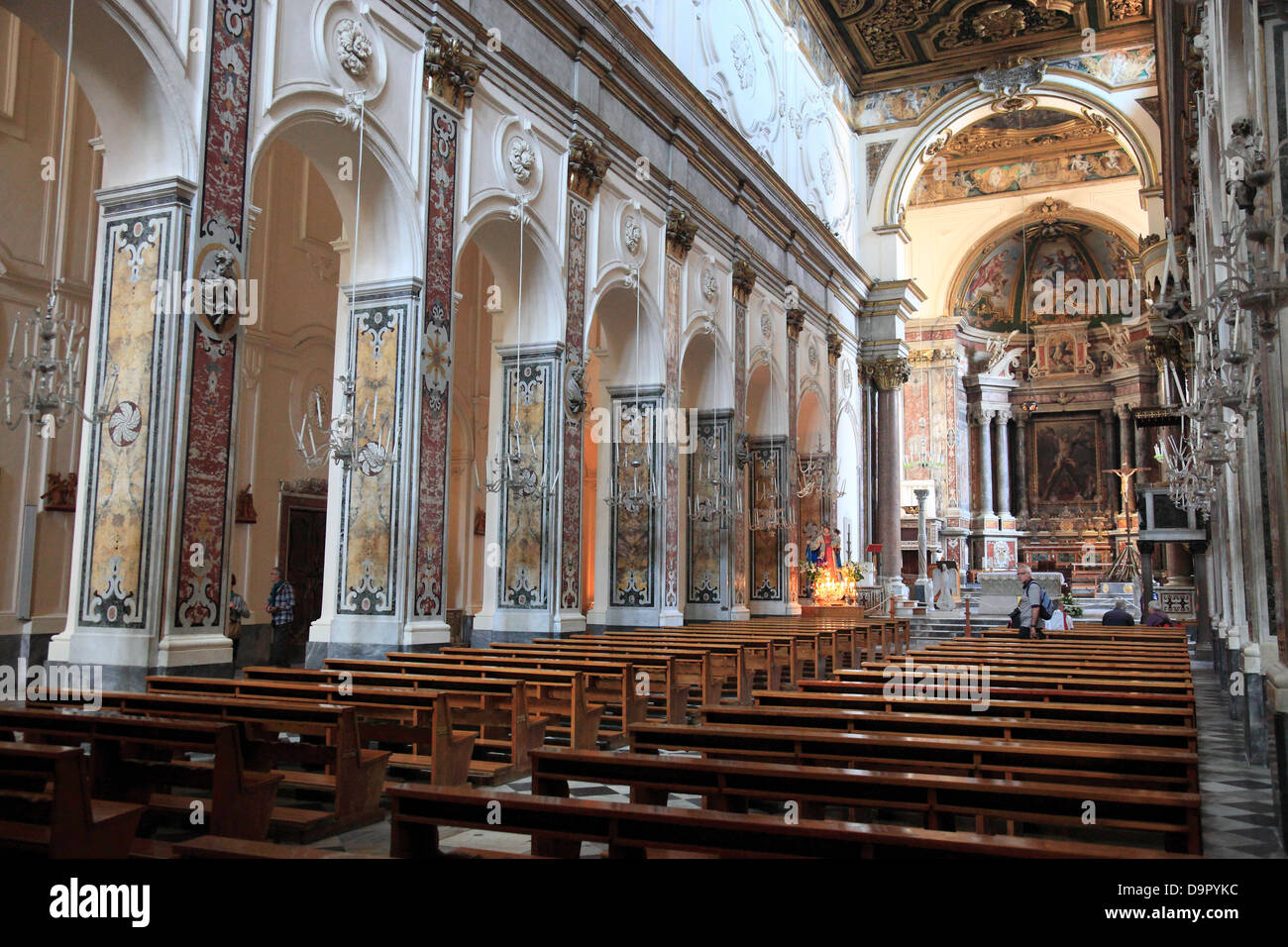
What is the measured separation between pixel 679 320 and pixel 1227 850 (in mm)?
11408

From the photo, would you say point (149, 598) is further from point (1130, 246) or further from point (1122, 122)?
point (1130, 246)

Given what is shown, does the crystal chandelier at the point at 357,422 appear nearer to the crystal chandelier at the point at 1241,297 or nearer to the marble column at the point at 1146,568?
the crystal chandelier at the point at 1241,297

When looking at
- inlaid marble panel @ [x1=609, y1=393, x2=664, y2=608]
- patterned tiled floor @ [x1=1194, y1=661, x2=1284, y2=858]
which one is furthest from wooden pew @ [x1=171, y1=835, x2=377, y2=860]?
inlaid marble panel @ [x1=609, y1=393, x2=664, y2=608]

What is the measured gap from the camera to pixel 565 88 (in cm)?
1227

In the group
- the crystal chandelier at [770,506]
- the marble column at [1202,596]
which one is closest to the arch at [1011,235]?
the crystal chandelier at [770,506]

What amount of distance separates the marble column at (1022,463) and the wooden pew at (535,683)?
2721 cm

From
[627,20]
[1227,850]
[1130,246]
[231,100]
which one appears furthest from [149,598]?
[1130,246]

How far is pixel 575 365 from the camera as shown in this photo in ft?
40.1

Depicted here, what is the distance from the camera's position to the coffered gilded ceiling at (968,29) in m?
21.0

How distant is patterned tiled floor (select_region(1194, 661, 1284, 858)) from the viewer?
193 inches

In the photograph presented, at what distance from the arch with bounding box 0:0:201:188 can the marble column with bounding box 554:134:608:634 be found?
5388 millimetres

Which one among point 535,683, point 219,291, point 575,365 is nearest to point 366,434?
point 219,291

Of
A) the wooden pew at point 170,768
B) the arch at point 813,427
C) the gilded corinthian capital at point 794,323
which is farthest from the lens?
the arch at point 813,427

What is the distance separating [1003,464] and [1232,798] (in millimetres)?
26367
